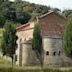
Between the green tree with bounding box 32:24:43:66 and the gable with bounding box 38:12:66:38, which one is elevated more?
the gable with bounding box 38:12:66:38

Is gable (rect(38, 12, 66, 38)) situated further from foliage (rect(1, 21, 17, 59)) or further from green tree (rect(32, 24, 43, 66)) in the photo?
foliage (rect(1, 21, 17, 59))

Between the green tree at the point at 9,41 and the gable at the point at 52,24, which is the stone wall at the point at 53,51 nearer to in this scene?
the gable at the point at 52,24

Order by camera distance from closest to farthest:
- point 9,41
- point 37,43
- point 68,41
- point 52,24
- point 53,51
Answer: point 68,41, point 37,43, point 53,51, point 9,41, point 52,24

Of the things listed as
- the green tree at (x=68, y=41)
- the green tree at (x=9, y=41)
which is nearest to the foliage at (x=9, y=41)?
the green tree at (x=9, y=41)

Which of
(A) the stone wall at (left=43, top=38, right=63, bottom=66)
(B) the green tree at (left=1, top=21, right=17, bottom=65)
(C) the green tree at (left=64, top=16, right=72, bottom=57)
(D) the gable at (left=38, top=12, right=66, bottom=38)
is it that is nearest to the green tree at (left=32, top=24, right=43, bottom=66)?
(A) the stone wall at (left=43, top=38, right=63, bottom=66)

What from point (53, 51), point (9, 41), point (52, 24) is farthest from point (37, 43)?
point (52, 24)

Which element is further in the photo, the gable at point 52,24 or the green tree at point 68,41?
the gable at point 52,24

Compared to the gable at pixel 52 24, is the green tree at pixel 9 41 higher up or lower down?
lower down

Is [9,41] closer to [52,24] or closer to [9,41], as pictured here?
[9,41]

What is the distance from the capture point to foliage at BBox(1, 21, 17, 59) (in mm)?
47938

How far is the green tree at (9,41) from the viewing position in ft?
157

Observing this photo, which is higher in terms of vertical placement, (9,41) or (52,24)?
(52,24)

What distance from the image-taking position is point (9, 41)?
1900 inches

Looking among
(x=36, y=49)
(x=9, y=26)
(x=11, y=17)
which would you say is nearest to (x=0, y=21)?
(x=11, y=17)
